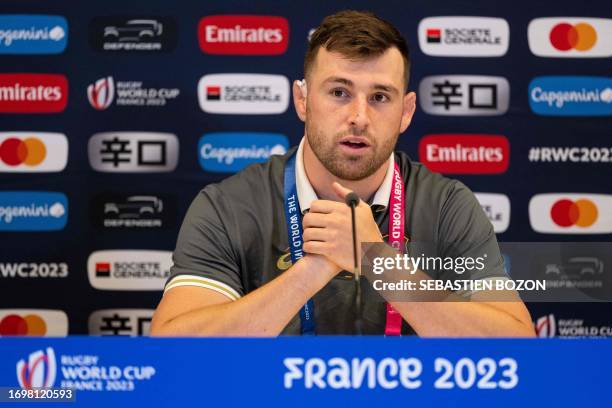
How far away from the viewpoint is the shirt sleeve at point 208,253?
190cm

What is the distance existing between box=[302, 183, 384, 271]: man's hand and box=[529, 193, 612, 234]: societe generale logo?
1652 millimetres

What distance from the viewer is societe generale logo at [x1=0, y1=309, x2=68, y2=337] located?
3.16m

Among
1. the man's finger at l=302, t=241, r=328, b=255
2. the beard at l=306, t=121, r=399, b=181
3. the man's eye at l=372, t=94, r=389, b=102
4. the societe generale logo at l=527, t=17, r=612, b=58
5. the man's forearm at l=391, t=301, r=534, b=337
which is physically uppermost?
the societe generale logo at l=527, t=17, r=612, b=58

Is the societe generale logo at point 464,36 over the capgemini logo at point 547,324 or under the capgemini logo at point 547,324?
over

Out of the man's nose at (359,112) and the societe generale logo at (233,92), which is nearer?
the man's nose at (359,112)

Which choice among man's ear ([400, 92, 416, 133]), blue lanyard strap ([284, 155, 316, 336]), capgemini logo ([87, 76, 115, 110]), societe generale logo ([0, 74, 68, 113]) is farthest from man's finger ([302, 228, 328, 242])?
societe generale logo ([0, 74, 68, 113])

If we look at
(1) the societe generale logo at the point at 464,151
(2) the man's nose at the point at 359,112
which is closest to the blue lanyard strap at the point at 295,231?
(2) the man's nose at the point at 359,112

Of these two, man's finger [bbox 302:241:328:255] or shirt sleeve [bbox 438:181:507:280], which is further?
shirt sleeve [bbox 438:181:507:280]

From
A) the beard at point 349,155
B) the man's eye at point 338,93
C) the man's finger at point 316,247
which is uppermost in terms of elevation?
the man's eye at point 338,93

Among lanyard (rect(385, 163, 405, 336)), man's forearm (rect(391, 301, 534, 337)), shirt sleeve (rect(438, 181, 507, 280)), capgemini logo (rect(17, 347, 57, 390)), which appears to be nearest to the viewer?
capgemini logo (rect(17, 347, 57, 390))

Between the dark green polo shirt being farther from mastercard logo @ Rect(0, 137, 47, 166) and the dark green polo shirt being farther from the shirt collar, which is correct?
mastercard logo @ Rect(0, 137, 47, 166)

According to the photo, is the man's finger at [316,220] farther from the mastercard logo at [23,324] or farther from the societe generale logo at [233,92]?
the mastercard logo at [23,324]

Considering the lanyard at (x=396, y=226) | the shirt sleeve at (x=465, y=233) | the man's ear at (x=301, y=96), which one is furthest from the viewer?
the man's ear at (x=301, y=96)

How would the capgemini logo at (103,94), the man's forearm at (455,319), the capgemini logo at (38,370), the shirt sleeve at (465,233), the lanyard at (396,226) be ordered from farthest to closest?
the capgemini logo at (103,94) → the shirt sleeve at (465,233) → the lanyard at (396,226) → the man's forearm at (455,319) → the capgemini logo at (38,370)
